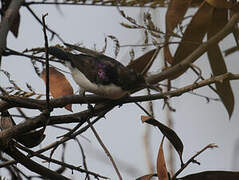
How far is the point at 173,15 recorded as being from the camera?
1.38 metres

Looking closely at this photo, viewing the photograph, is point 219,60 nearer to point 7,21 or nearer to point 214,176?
point 214,176

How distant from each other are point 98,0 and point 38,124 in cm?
55

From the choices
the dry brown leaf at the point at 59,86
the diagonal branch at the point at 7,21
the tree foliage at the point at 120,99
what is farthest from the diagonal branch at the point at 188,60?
the diagonal branch at the point at 7,21

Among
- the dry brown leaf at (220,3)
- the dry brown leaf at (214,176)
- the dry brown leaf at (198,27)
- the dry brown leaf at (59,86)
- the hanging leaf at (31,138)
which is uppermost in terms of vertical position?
the dry brown leaf at (220,3)

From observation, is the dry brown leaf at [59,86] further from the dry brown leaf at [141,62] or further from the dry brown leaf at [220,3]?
the dry brown leaf at [220,3]

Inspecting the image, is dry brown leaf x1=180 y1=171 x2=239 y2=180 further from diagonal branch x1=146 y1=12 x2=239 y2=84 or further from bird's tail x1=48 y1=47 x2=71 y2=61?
bird's tail x1=48 y1=47 x2=71 y2=61

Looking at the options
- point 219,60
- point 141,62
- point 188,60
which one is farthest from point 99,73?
point 219,60

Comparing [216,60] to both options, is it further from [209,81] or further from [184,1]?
[209,81]

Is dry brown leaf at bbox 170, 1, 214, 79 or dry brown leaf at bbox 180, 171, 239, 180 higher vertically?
dry brown leaf at bbox 170, 1, 214, 79

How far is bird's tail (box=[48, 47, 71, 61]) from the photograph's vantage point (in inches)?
47.9

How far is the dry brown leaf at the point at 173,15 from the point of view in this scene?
4.45ft

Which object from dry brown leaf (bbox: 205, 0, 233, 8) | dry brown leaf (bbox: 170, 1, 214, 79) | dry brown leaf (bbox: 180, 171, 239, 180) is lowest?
dry brown leaf (bbox: 180, 171, 239, 180)

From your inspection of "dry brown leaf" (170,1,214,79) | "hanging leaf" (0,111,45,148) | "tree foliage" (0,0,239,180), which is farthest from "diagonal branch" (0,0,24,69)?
"dry brown leaf" (170,1,214,79)

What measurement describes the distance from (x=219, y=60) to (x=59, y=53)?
0.48 metres
